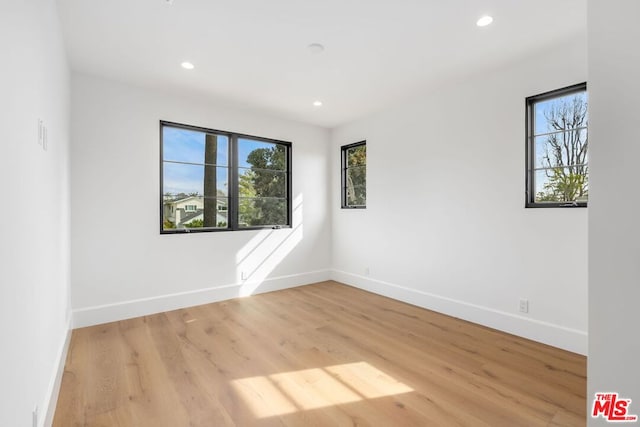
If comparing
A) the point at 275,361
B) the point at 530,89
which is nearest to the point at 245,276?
the point at 275,361

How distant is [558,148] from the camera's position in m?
2.71

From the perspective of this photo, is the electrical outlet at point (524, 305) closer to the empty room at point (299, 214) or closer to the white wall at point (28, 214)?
the empty room at point (299, 214)

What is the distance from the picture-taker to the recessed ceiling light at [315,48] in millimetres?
2596

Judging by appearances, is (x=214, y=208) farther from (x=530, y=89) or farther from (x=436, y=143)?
(x=530, y=89)

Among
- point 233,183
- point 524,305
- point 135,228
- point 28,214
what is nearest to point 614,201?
point 524,305

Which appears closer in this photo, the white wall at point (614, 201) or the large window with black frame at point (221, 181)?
the white wall at point (614, 201)

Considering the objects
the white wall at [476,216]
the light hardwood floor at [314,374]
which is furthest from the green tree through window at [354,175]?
the light hardwood floor at [314,374]

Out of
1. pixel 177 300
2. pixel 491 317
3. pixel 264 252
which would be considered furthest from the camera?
pixel 264 252

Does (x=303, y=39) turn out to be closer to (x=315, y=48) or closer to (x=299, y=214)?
(x=315, y=48)

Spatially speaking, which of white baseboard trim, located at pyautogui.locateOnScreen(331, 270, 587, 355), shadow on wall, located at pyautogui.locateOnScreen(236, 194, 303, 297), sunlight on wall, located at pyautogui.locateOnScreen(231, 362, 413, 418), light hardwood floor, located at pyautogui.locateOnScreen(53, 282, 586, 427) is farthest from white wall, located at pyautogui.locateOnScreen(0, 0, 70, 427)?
white baseboard trim, located at pyautogui.locateOnScreen(331, 270, 587, 355)

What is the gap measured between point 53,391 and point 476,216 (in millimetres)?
3827

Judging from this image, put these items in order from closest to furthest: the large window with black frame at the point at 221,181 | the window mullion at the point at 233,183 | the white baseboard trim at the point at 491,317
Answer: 1. the white baseboard trim at the point at 491,317
2. the large window with black frame at the point at 221,181
3. the window mullion at the point at 233,183

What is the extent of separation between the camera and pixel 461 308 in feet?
10.9

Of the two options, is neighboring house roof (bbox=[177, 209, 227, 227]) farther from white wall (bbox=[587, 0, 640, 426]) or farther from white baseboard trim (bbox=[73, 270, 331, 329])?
white wall (bbox=[587, 0, 640, 426])
